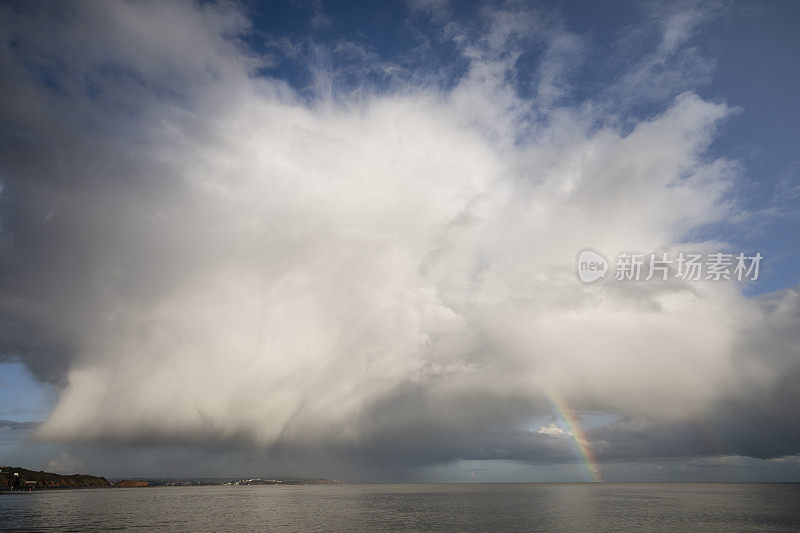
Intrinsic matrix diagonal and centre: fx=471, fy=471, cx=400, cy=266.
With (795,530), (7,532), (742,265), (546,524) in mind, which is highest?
(742,265)

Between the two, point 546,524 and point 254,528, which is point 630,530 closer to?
point 546,524

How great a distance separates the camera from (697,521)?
12712cm

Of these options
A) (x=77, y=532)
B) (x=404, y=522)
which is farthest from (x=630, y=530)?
(x=77, y=532)

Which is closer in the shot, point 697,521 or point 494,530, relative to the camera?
point 494,530

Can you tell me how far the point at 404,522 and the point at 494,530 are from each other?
31.8m

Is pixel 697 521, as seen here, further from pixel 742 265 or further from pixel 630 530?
pixel 742 265

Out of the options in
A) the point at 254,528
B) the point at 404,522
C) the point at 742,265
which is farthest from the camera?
the point at 404,522

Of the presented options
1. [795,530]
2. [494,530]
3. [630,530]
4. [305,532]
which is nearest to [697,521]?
[795,530]

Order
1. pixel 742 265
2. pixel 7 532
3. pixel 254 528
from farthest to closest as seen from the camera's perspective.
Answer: pixel 254 528 → pixel 7 532 → pixel 742 265

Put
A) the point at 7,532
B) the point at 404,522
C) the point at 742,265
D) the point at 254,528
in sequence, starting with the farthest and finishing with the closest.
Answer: the point at 404,522
the point at 254,528
the point at 7,532
the point at 742,265

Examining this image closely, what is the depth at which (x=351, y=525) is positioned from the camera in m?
116

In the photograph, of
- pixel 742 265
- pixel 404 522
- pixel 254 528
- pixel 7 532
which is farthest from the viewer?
pixel 404 522

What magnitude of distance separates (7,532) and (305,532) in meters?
62.3

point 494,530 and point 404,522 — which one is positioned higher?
point 494,530
